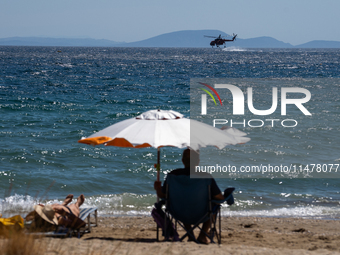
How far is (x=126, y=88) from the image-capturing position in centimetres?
3044

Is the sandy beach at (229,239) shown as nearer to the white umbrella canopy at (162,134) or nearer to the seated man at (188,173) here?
the seated man at (188,173)

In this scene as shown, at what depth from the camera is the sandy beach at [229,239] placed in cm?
445

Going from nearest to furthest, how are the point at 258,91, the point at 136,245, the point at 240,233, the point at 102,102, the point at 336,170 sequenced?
the point at 136,245, the point at 240,233, the point at 336,170, the point at 102,102, the point at 258,91

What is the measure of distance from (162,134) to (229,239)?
84.0 inches

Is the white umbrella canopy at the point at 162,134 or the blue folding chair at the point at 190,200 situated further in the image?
the blue folding chair at the point at 190,200

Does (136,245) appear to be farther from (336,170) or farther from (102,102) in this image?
(102,102)

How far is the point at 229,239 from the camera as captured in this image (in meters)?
6.06

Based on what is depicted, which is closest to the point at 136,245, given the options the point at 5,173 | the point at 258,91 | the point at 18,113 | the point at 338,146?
the point at 5,173

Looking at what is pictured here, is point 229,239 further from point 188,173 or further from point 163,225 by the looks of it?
point 188,173

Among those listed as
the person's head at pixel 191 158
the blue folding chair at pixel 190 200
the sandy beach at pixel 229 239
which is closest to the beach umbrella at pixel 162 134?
the person's head at pixel 191 158

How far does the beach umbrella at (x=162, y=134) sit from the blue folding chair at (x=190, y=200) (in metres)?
0.48

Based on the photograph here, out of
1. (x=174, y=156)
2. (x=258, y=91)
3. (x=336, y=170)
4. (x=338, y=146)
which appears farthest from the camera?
(x=258, y=91)

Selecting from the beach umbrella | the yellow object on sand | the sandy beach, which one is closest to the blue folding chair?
the sandy beach

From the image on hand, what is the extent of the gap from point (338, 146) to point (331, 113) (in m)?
6.71
